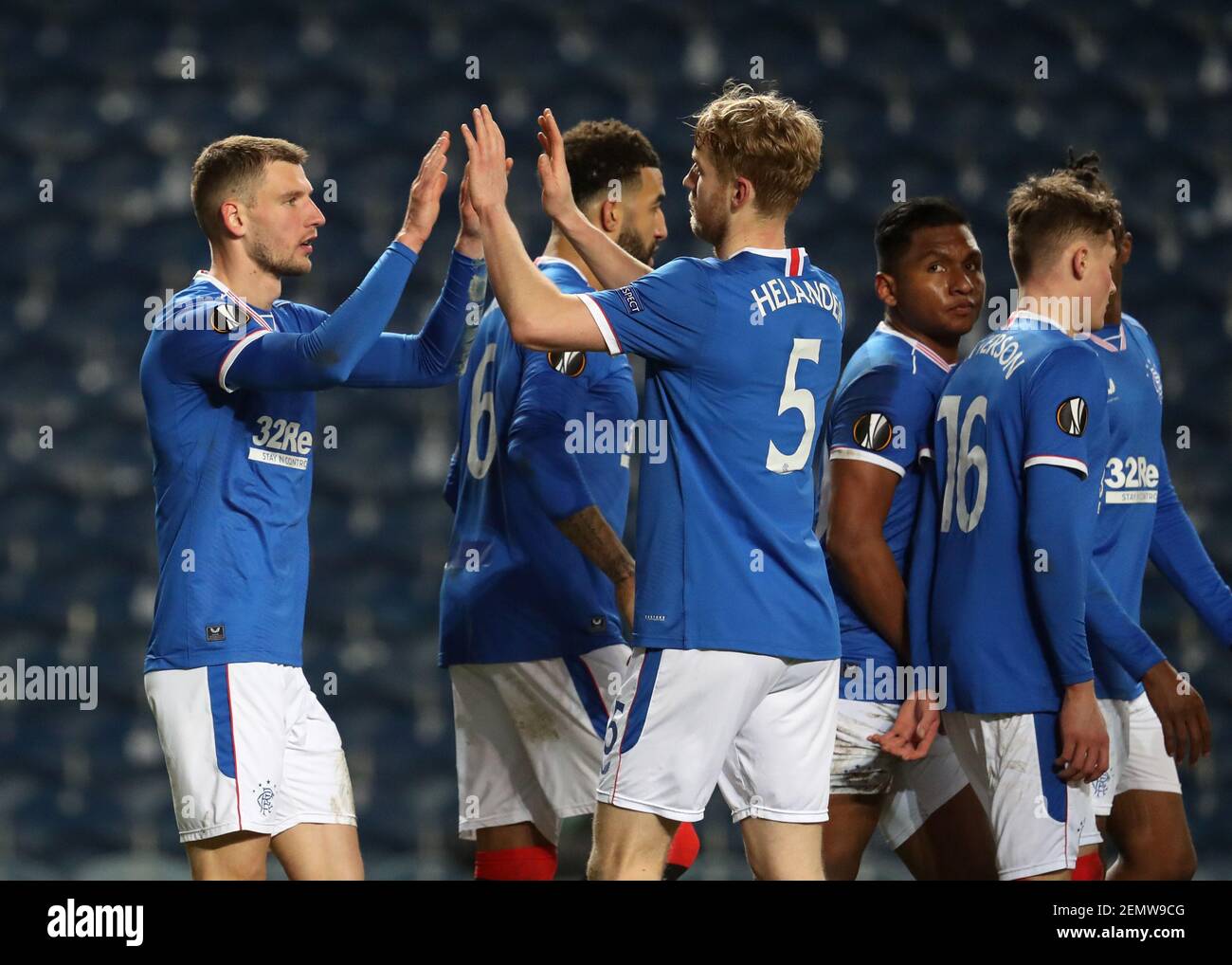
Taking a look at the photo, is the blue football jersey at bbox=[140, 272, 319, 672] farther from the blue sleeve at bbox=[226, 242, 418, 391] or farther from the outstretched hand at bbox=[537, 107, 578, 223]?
the outstretched hand at bbox=[537, 107, 578, 223]

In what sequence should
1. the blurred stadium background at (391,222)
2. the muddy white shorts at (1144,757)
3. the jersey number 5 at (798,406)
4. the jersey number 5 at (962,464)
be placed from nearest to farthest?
the jersey number 5 at (798,406)
the jersey number 5 at (962,464)
the muddy white shorts at (1144,757)
the blurred stadium background at (391,222)

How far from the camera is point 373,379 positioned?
2.95 metres

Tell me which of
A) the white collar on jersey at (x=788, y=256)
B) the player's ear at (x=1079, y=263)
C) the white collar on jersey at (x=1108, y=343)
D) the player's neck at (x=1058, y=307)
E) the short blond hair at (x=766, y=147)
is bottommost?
the white collar on jersey at (x=1108, y=343)

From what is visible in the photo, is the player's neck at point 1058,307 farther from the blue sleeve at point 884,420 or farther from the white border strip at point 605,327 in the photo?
the white border strip at point 605,327

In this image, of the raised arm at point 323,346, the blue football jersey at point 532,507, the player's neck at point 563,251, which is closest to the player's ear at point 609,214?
the player's neck at point 563,251

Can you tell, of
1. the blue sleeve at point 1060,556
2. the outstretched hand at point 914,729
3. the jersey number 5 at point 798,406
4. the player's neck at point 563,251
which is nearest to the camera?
the jersey number 5 at point 798,406

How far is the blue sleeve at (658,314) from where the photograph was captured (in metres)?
2.39

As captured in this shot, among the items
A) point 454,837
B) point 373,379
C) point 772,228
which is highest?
point 772,228

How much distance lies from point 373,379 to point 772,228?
82 centimetres

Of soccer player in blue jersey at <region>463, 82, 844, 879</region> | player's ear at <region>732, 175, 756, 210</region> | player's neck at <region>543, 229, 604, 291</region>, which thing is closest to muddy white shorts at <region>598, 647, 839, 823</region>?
soccer player in blue jersey at <region>463, 82, 844, 879</region>

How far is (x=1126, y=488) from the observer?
304 centimetres

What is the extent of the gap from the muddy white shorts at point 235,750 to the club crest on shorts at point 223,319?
21.8 inches
